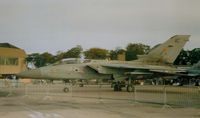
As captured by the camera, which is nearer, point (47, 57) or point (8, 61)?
point (8, 61)

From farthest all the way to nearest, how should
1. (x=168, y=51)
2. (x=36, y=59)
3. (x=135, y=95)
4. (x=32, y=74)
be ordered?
1. (x=36, y=59)
2. (x=168, y=51)
3. (x=32, y=74)
4. (x=135, y=95)

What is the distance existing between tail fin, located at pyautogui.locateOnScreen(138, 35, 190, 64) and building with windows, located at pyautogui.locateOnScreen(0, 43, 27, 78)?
2443 inches

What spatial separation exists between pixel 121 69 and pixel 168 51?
201 inches

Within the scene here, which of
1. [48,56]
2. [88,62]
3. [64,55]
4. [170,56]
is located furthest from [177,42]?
[48,56]

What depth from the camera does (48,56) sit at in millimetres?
125312

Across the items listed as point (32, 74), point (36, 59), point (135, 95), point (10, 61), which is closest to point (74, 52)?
point (36, 59)

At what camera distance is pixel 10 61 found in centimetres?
9669

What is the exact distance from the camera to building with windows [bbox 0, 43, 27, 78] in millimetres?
93719

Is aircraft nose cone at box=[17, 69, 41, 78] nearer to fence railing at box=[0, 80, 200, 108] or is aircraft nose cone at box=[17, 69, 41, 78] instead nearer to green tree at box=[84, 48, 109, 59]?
fence railing at box=[0, 80, 200, 108]

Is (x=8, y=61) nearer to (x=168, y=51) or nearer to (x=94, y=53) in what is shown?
(x=94, y=53)

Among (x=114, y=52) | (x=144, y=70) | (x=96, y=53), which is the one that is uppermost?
(x=114, y=52)

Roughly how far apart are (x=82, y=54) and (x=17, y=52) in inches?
1055

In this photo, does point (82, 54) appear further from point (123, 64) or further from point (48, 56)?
point (123, 64)

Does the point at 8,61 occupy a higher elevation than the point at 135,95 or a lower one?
higher
